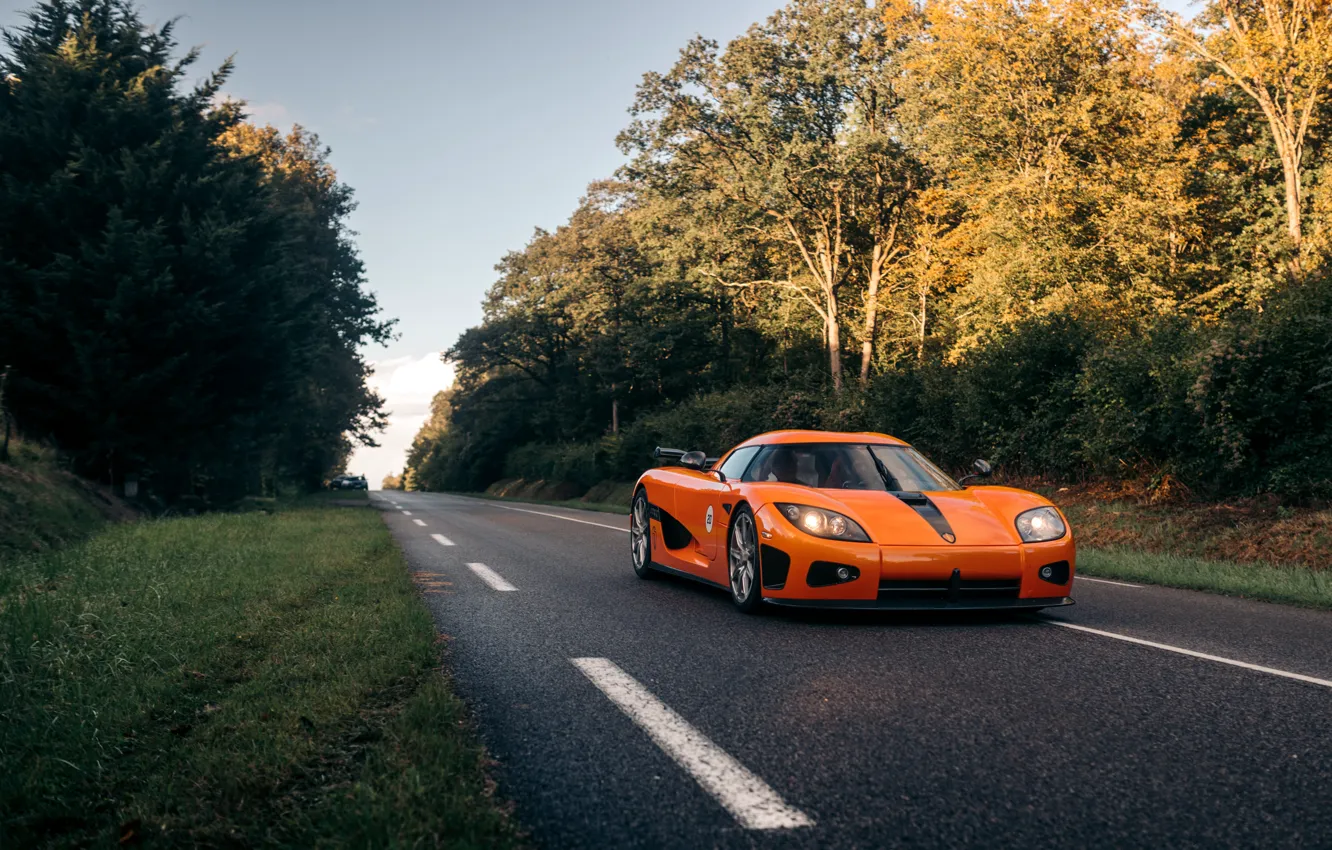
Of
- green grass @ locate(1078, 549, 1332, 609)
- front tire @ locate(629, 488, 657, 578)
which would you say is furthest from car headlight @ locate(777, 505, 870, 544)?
green grass @ locate(1078, 549, 1332, 609)

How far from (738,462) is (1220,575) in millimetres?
4851

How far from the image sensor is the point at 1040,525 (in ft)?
22.6

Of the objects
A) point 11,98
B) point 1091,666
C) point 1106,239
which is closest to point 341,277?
point 11,98

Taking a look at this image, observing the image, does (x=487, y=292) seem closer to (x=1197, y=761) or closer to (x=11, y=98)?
(x=11, y=98)

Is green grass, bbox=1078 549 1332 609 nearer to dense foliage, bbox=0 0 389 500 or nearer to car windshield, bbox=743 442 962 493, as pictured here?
car windshield, bbox=743 442 962 493

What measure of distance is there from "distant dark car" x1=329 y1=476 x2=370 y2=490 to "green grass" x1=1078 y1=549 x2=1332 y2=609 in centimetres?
6449

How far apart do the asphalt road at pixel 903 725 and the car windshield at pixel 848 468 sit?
41.7 inches

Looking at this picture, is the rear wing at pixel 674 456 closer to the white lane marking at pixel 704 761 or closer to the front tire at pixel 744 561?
the front tire at pixel 744 561

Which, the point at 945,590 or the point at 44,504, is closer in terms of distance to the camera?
the point at 945,590

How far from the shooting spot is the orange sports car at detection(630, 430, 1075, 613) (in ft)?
21.2

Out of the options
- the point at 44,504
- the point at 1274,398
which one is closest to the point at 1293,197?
the point at 1274,398

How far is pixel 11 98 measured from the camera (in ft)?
61.5

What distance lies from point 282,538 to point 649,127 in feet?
69.5

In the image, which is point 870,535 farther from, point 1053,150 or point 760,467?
point 1053,150
